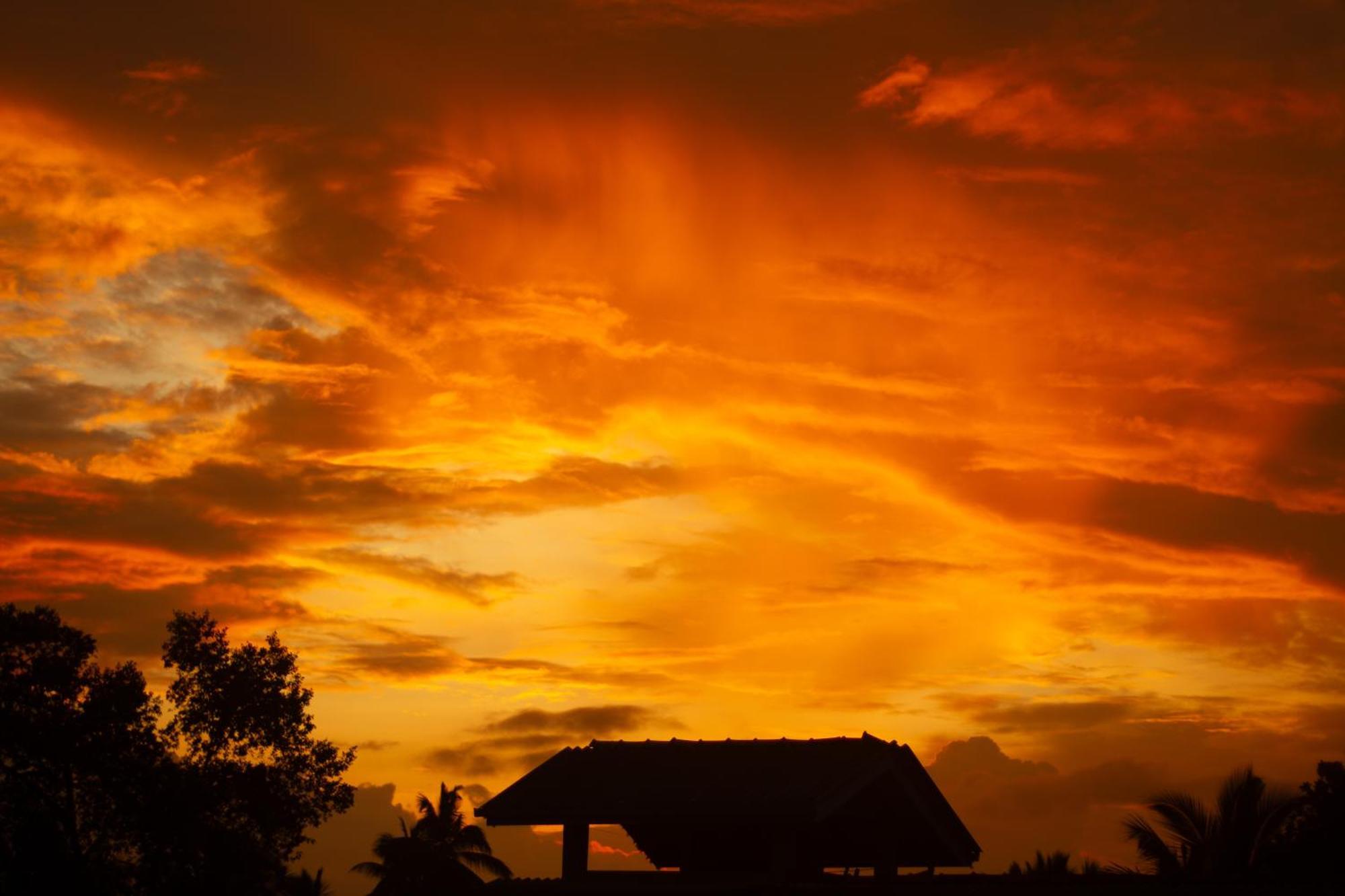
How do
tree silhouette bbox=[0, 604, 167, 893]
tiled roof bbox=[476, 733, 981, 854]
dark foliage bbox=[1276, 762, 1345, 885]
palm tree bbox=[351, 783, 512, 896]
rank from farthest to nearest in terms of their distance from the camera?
palm tree bbox=[351, 783, 512, 896], tree silhouette bbox=[0, 604, 167, 893], dark foliage bbox=[1276, 762, 1345, 885], tiled roof bbox=[476, 733, 981, 854]

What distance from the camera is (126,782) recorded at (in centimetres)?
4175

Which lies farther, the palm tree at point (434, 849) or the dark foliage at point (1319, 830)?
the palm tree at point (434, 849)

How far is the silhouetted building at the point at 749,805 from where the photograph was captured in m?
25.5

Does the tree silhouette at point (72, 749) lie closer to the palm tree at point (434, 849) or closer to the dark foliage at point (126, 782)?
the dark foliage at point (126, 782)

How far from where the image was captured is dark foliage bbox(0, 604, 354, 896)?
40969mm

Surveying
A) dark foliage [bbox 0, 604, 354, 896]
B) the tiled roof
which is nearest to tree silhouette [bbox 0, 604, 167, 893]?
dark foliage [bbox 0, 604, 354, 896]

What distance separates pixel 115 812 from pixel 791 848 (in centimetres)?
2525

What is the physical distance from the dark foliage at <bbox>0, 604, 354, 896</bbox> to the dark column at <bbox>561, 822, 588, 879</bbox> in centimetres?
1851

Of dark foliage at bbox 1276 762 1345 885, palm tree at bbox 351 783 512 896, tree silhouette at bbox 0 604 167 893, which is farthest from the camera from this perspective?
palm tree at bbox 351 783 512 896

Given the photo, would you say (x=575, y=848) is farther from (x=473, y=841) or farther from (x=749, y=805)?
(x=473, y=841)

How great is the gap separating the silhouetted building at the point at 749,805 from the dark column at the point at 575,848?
0.03 meters

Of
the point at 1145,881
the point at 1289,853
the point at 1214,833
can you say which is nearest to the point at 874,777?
the point at 1145,881

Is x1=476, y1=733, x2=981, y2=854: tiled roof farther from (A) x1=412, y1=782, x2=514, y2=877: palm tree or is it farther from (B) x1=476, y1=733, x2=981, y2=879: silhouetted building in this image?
(A) x1=412, y1=782, x2=514, y2=877: palm tree

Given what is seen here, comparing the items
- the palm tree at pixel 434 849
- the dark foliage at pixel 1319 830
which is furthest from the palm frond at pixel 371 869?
the dark foliage at pixel 1319 830
